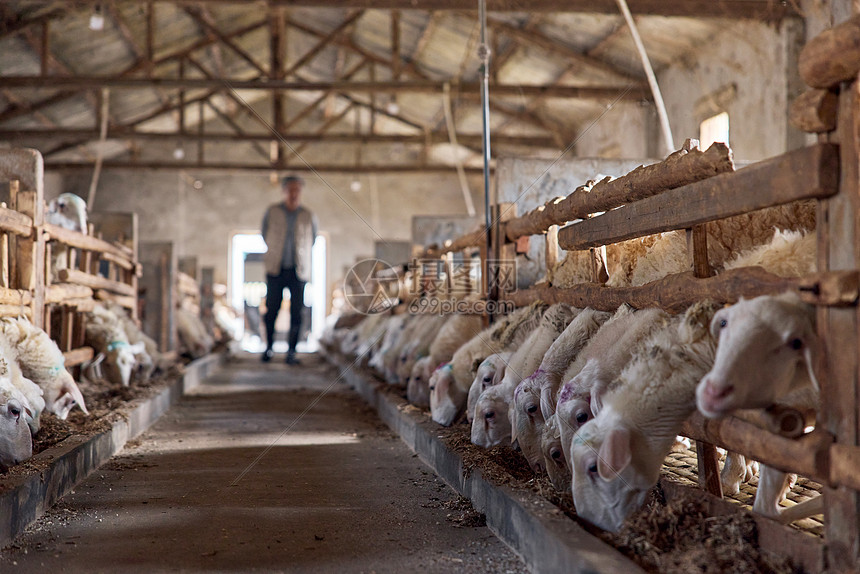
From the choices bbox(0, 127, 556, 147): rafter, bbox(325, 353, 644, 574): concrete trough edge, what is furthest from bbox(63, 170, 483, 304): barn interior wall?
bbox(325, 353, 644, 574): concrete trough edge

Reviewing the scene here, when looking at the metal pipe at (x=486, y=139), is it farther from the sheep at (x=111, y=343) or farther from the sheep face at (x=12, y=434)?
the sheep face at (x=12, y=434)

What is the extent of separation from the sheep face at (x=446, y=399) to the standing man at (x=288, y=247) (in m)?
5.16

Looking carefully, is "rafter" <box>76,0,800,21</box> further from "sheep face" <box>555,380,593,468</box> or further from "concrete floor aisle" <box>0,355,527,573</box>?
"sheep face" <box>555,380,593,468</box>

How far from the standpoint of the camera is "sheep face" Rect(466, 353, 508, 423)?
3.93m

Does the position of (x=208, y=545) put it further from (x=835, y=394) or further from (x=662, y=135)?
(x=662, y=135)

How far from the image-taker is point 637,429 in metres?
2.40

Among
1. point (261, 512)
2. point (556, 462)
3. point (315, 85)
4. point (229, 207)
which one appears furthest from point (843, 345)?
point (229, 207)

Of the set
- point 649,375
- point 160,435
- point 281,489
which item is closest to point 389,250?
point 160,435

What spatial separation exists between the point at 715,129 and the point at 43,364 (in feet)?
30.8

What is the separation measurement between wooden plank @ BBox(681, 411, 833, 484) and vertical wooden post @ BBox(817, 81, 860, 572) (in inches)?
1.9

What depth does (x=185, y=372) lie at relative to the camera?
7.89 meters

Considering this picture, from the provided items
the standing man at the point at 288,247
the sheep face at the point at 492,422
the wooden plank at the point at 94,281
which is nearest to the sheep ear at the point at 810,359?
the sheep face at the point at 492,422

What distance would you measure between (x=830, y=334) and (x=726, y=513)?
2.16ft

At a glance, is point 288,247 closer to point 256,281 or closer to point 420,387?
point 420,387
